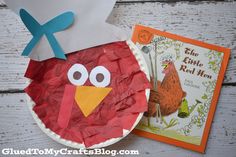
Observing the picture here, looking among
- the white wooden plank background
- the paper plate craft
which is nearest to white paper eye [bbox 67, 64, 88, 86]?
the paper plate craft

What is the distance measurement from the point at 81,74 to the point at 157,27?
0.18 meters

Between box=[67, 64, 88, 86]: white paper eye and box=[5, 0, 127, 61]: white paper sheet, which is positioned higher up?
box=[5, 0, 127, 61]: white paper sheet

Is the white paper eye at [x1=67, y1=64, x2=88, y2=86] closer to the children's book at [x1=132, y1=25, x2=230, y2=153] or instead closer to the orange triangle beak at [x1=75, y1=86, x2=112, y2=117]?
the orange triangle beak at [x1=75, y1=86, x2=112, y2=117]

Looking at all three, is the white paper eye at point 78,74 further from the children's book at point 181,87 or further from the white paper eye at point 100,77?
the children's book at point 181,87

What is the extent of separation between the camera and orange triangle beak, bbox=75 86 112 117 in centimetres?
55

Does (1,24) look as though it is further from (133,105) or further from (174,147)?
(174,147)

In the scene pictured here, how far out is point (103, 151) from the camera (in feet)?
1.85

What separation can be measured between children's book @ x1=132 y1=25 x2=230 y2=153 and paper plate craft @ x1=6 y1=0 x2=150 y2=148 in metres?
0.04

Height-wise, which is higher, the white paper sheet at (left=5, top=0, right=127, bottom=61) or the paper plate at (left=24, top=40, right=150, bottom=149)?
the white paper sheet at (left=5, top=0, right=127, bottom=61)

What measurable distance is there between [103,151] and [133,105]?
0.11 metres

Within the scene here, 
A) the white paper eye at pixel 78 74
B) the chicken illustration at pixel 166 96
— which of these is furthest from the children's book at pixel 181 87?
the white paper eye at pixel 78 74

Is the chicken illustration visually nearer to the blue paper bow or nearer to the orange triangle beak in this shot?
the orange triangle beak

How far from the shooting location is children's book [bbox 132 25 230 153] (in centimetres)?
56

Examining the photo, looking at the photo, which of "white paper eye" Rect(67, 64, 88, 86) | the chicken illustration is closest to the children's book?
the chicken illustration
